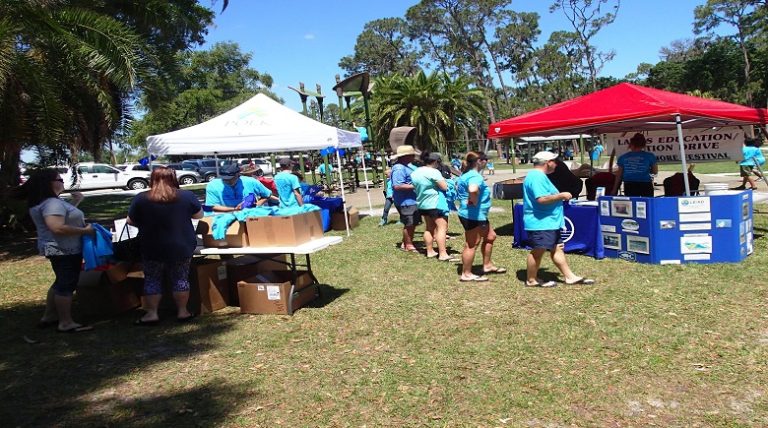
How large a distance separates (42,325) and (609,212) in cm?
638

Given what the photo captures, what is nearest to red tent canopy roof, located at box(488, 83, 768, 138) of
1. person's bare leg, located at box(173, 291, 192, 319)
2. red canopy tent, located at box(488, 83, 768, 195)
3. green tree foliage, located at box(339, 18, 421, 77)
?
red canopy tent, located at box(488, 83, 768, 195)

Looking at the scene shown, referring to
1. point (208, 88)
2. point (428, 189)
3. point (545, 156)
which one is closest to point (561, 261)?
point (545, 156)

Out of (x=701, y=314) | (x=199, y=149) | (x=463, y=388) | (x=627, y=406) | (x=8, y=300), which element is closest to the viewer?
(x=627, y=406)

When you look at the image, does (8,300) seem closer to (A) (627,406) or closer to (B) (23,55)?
(B) (23,55)

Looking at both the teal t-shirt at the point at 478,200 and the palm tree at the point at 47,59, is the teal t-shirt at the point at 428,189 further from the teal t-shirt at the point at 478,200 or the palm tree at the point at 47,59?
the palm tree at the point at 47,59

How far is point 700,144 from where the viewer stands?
28.8ft

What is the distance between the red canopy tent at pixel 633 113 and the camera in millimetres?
6586

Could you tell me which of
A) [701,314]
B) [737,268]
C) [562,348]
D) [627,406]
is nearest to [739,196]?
[737,268]

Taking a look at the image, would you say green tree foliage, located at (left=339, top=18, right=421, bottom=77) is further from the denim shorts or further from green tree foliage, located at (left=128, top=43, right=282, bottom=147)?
the denim shorts

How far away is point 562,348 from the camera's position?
4156mm

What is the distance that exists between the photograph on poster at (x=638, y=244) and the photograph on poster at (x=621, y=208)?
28cm

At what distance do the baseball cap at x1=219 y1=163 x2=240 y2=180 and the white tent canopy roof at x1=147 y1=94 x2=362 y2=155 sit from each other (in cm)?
224

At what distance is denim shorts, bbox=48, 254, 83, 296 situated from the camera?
16.5 ft

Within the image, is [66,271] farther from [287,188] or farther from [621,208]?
[621,208]
